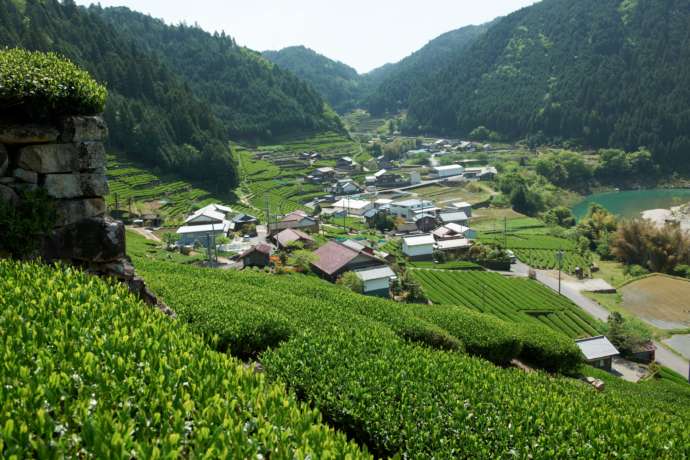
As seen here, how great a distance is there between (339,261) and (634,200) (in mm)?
75209

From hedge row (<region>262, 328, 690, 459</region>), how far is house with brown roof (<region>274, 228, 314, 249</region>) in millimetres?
43940

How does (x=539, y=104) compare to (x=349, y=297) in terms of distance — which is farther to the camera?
(x=539, y=104)

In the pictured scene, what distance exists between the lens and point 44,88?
8945mm

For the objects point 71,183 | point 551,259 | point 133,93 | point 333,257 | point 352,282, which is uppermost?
point 133,93

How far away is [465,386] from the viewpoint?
8820 millimetres

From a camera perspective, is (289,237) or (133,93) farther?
(133,93)

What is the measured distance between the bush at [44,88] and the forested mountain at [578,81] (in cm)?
12473

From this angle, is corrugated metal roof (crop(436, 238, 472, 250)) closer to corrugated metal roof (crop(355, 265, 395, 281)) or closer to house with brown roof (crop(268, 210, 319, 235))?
house with brown roof (crop(268, 210, 319, 235))

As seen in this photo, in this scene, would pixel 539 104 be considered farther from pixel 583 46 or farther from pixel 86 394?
pixel 86 394

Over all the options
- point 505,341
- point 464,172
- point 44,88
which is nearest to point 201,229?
point 505,341

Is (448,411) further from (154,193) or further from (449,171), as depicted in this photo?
(449,171)

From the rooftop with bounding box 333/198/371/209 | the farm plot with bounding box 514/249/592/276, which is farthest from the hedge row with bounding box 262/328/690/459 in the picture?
the rooftop with bounding box 333/198/371/209

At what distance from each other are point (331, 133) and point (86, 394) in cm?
12759

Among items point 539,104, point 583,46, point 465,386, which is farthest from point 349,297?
point 583,46
